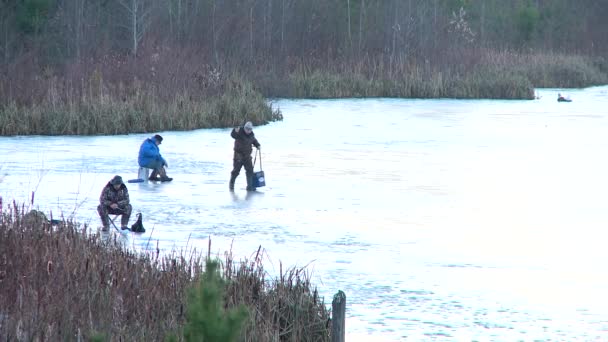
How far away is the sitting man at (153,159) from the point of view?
58.5 feet

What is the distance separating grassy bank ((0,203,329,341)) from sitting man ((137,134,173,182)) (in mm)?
7865

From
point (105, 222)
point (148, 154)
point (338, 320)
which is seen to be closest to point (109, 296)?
point (338, 320)

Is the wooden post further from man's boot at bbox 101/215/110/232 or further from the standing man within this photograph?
the standing man

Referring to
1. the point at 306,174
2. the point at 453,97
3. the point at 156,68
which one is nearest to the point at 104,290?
the point at 306,174

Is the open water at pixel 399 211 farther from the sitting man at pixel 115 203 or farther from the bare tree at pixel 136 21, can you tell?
the bare tree at pixel 136 21

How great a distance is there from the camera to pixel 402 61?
42.2m

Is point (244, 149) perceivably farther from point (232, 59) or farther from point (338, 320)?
point (232, 59)

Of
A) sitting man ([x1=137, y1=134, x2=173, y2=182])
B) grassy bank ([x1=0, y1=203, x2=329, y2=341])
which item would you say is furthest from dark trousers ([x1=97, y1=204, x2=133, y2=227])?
sitting man ([x1=137, y1=134, x2=173, y2=182])

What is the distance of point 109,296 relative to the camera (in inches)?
322

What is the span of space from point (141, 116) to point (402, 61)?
16859mm

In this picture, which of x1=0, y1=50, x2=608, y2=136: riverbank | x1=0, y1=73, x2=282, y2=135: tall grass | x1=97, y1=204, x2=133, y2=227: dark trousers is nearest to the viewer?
x1=97, y1=204, x2=133, y2=227: dark trousers

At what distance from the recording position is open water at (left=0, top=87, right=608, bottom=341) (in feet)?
33.5

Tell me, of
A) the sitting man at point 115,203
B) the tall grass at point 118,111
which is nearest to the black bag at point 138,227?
the sitting man at point 115,203

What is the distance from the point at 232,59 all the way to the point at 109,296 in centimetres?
3051
